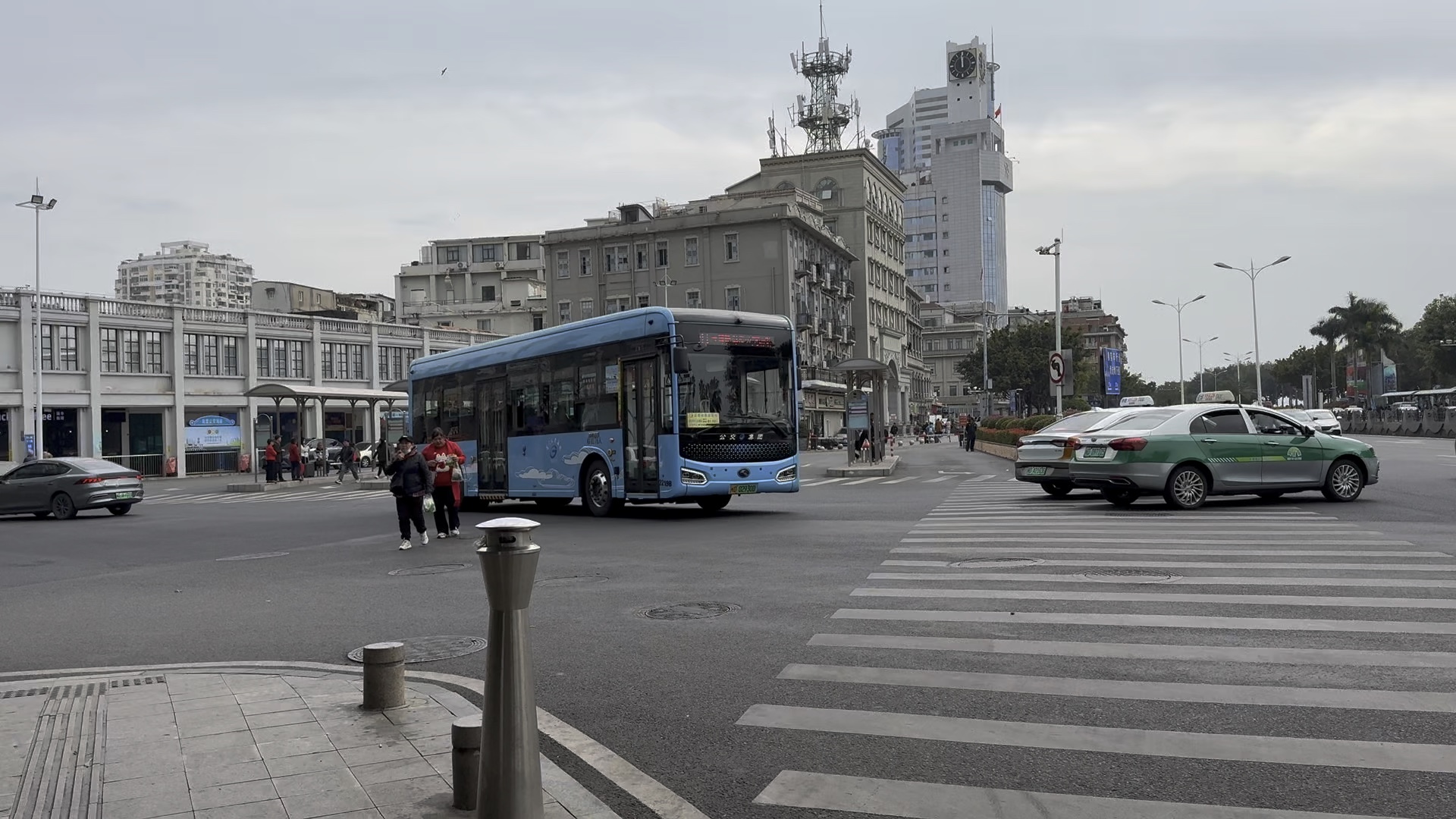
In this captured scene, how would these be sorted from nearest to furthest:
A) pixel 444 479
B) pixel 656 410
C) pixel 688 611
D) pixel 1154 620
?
pixel 1154 620
pixel 688 611
pixel 444 479
pixel 656 410

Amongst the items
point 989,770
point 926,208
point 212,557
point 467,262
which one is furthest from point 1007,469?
point 926,208

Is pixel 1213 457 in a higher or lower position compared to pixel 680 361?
lower

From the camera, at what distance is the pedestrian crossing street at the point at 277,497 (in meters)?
32.9

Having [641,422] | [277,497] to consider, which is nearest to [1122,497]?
[641,422]

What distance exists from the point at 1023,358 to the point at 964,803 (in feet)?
301

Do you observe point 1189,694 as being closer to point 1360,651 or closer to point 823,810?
point 1360,651

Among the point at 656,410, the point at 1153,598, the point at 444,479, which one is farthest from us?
the point at 656,410

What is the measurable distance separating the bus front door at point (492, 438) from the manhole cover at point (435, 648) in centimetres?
1442

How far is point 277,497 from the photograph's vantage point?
36125 mm

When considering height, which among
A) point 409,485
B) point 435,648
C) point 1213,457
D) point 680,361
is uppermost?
point 680,361

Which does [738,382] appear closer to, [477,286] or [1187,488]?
[1187,488]

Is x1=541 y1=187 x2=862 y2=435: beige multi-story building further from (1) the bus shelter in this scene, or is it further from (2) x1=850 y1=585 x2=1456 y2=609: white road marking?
(2) x1=850 y1=585 x2=1456 y2=609: white road marking

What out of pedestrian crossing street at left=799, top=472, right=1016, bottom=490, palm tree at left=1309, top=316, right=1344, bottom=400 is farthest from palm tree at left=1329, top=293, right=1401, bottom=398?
pedestrian crossing street at left=799, top=472, right=1016, bottom=490

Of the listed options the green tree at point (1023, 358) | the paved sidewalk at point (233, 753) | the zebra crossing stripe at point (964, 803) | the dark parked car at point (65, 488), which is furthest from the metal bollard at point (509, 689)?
the green tree at point (1023, 358)
